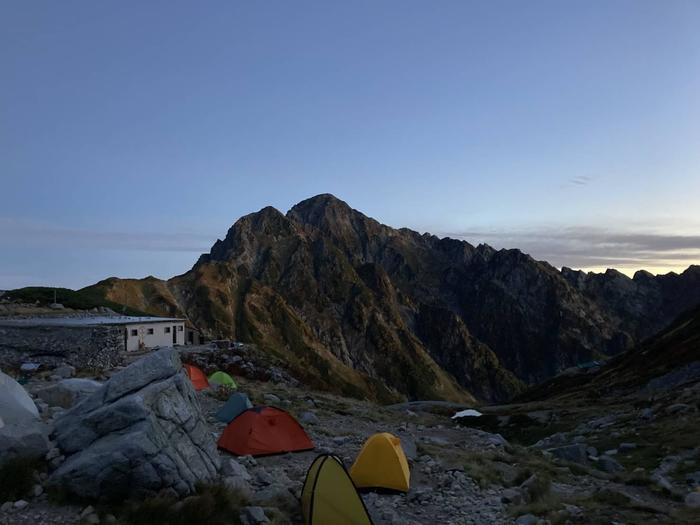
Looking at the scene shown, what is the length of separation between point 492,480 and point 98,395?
11793 millimetres

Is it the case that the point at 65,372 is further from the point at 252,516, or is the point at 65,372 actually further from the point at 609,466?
the point at 609,466

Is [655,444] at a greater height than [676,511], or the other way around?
[676,511]

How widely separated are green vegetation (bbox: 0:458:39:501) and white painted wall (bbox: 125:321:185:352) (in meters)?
37.6

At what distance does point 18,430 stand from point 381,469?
8977 mm

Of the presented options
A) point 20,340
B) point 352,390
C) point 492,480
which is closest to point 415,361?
point 352,390

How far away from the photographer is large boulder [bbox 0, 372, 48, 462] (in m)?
10.9

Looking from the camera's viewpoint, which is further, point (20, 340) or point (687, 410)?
point (20, 340)

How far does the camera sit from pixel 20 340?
36062 mm

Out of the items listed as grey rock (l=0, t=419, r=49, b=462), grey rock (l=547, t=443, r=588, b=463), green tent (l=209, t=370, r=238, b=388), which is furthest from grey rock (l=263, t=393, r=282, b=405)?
grey rock (l=0, t=419, r=49, b=462)

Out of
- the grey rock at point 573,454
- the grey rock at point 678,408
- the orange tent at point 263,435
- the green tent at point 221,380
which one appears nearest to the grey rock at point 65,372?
the green tent at point 221,380

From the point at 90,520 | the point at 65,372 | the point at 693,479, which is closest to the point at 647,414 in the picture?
the point at 693,479

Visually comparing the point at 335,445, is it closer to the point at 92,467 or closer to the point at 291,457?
the point at 291,457

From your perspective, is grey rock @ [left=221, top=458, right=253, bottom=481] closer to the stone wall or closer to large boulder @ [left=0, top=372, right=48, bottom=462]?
large boulder @ [left=0, top=372, right=48, bottom=462]

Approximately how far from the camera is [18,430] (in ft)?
36.7
